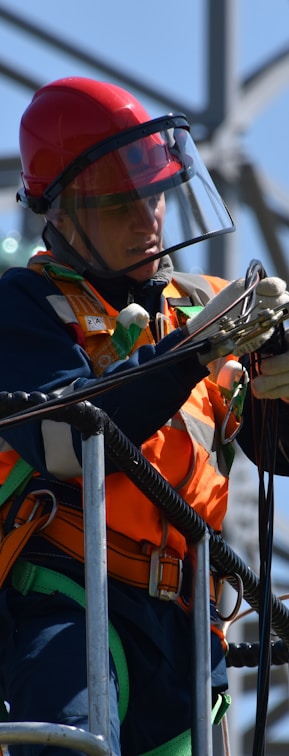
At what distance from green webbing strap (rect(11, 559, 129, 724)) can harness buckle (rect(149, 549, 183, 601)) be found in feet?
0.42

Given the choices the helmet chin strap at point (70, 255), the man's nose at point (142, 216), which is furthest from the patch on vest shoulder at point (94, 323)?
the man's nose at point (142, 216)

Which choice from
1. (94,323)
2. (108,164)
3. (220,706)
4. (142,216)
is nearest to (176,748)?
(220,706)

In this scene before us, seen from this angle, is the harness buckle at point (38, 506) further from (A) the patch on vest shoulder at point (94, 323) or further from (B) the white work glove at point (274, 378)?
(B) the white work glove at point (274, 378)

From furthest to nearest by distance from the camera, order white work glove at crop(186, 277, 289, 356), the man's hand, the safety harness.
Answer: the safety harness
the man's hand
white work glove at crop(186, 277, 289, 356)

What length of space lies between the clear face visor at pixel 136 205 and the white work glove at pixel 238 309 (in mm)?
582

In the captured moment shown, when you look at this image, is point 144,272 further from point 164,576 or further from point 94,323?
point 164,576

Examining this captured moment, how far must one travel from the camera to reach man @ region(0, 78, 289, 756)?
3854 mm

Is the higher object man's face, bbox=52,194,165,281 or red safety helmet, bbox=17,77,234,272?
red safety helmet, bbox=17,77,234,272

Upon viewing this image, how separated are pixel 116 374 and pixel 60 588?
23.8 inches

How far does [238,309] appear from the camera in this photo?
12.4 feet

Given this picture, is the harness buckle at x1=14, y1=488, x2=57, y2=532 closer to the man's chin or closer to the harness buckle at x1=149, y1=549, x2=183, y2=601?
the harness buckle at x1=149, y1=549, x2=183, y2=601

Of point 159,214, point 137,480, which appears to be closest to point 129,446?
point 137,480

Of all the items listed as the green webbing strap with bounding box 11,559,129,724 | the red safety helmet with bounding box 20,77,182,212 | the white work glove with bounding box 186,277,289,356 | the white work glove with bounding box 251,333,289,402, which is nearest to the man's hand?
the white work glove with bounding box 251,333,289,402

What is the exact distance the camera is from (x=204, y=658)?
3791 mm
